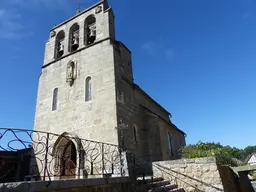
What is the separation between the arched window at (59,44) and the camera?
14.4 m

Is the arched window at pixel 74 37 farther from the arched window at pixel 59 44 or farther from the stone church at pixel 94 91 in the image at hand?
the arched window at pixel 59 44

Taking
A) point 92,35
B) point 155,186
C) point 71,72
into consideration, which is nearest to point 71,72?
point 71,72

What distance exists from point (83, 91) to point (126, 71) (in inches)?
125

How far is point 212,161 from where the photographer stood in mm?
6137

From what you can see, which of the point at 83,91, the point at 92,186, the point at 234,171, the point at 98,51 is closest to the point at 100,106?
the point at 83,91

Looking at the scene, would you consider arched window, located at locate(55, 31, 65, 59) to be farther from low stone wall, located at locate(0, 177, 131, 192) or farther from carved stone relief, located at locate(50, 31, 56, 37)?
low stone wall, located at locate(0, 177, 131, 192)

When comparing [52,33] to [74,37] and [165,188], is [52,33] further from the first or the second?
[165,188]

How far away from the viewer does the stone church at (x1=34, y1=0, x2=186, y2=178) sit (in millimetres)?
10133

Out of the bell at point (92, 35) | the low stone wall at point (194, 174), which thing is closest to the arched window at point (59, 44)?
the bell at point (92, 35)

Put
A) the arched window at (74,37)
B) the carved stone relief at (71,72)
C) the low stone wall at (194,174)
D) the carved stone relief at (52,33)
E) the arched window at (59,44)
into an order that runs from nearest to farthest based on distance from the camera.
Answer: the low stone wall at (194,174) → the carved stone relief at (71,72) → the arched window at (74,37) → the arched window at (59,44) → the carved stone relief at (52,33)

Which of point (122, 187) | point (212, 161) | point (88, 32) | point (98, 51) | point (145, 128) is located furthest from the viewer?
point (88, 32)

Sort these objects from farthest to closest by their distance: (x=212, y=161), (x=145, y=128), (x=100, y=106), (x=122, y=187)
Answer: (x=145, y=128) < (x=100, y=106) < (x=212, y=161) < (x=122, y=187)

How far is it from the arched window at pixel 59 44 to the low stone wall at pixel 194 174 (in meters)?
11.5

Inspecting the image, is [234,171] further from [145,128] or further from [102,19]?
[102,19]
